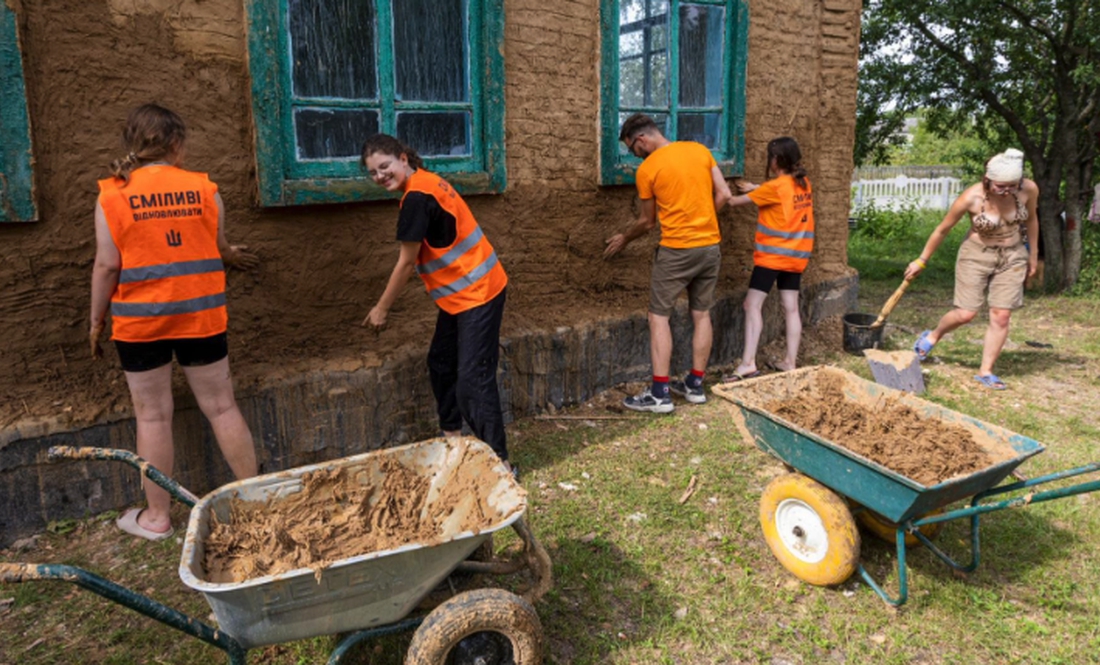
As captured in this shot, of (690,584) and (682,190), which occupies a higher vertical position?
(682,190)

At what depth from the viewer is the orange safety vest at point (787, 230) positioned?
233 inches

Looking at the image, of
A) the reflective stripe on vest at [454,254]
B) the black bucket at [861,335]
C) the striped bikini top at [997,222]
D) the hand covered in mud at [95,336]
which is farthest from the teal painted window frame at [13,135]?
the black bucket at [861,335]

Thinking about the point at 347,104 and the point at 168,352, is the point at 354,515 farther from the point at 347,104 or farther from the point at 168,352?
the point at 347,104

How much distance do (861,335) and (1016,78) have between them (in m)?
4.96

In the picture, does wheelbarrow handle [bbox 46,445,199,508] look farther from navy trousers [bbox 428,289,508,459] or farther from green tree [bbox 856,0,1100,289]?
green tree [bbox 856,0,1100,289]

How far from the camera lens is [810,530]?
341 cm

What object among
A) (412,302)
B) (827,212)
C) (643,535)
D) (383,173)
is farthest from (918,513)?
(827,212)

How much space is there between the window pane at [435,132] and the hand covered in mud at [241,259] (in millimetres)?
1198

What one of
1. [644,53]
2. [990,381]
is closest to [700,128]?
[644,53]

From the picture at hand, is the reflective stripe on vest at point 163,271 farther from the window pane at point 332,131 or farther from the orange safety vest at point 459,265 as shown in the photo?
the window pane at point 332,131

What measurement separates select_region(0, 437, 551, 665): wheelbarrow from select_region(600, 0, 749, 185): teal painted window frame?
3.34 metres

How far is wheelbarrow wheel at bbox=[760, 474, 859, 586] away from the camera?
10.6ft

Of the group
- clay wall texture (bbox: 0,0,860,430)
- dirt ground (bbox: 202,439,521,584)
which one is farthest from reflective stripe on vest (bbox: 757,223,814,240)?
dirt ground (bbox: 202,439,521,584)

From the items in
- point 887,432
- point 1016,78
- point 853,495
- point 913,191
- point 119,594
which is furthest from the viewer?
point 913,191
